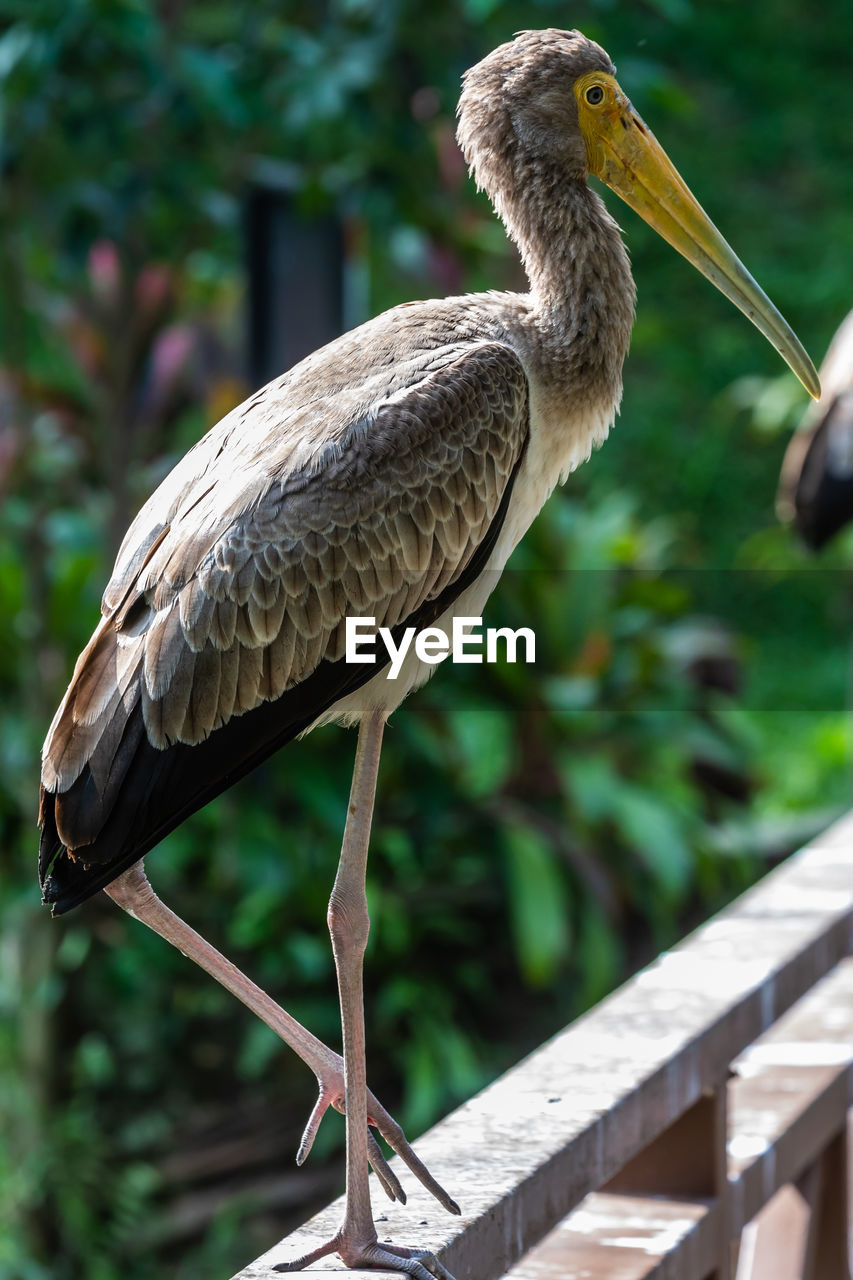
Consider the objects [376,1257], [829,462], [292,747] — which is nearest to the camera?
[376,1257]

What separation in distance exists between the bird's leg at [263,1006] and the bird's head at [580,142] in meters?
0.83

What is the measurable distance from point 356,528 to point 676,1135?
0.77 metres

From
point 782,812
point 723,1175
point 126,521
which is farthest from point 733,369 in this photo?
Answer: point 723,1175

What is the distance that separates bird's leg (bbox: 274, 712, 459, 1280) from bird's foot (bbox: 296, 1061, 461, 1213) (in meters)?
0.03

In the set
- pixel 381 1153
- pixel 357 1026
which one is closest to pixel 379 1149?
pixel 381 1153

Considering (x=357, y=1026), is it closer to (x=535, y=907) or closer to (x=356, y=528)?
(x=356, y=528)

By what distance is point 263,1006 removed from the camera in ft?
5.79

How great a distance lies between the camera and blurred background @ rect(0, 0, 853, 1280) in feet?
12.6

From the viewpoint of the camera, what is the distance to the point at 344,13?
3797 millimetres

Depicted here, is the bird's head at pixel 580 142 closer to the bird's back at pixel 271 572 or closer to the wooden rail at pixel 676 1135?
the bird's back at pixel 271 572

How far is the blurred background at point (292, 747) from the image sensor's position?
3.83 meters

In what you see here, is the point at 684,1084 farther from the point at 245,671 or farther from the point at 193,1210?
the point at 193,1210

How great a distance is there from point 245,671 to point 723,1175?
30.1 inches

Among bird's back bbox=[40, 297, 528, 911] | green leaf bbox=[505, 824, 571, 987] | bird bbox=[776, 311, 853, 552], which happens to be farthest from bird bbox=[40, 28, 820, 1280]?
bird bbox=[776, 311, 853, 552]
